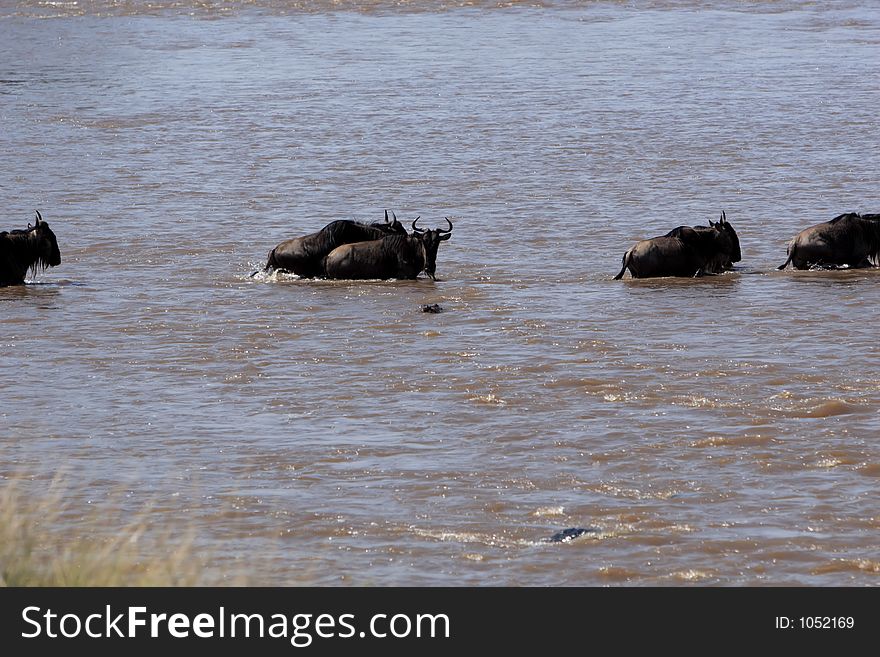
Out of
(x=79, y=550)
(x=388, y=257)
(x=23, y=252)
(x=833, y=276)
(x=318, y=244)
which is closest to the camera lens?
(x=79, y=550)

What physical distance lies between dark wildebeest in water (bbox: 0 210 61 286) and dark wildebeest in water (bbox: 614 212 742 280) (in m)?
5.50

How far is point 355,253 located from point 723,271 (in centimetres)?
346

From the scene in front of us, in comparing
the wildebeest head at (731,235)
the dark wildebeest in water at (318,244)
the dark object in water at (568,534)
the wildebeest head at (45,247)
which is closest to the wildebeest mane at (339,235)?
the dark wildebeest in water at (318,244)

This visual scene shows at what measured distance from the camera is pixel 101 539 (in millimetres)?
8266

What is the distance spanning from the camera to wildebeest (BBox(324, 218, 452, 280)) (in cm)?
1586

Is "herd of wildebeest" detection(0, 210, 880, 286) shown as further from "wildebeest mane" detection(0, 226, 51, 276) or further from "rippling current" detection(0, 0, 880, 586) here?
"rippling current" detection(0, 0, 880, 586)

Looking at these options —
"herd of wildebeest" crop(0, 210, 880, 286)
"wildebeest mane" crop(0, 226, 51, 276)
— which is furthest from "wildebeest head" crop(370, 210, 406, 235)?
"wildebeest mane" crop(0, 226, 51, 276)

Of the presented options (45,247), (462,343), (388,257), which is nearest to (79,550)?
(462,343)

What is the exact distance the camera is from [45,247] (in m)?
16.4

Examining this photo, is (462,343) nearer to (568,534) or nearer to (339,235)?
(339,235)

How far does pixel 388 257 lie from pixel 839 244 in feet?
13.8

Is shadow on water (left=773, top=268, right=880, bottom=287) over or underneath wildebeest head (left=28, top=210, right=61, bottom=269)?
underneath
